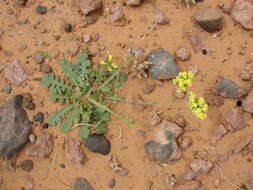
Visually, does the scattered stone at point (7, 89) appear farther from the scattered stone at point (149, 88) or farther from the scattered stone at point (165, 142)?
the scattered stone at point (165, 142)

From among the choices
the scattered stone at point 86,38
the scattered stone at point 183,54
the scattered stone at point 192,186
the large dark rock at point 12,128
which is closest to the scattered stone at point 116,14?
Result: the scattered stone at point 86,38

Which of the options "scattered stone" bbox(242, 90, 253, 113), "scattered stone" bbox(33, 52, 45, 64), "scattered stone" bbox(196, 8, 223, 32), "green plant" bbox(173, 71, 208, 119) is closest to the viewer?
"green plant" bbox(173, 71, 208, 119)

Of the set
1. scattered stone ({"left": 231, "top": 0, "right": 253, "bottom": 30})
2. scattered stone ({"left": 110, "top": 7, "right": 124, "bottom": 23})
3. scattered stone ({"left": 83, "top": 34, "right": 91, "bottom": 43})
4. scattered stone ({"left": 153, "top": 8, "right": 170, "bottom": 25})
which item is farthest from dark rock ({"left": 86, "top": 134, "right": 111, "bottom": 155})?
scattered stone ({"left": 231, "top": 0, "right": 253, "bottom": 30})

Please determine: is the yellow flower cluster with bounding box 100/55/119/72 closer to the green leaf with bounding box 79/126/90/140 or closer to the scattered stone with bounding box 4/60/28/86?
the green leaf with bounding box 79/126/90/140

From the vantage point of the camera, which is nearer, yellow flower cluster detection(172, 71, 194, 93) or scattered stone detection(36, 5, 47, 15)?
yellow flower cluster detection(172, 71, 194, 93)

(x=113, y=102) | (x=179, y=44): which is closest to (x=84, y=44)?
(x=113, y=102)

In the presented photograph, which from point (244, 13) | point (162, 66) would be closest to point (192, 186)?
point (162, 66)

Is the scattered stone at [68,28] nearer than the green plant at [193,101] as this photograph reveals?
No
